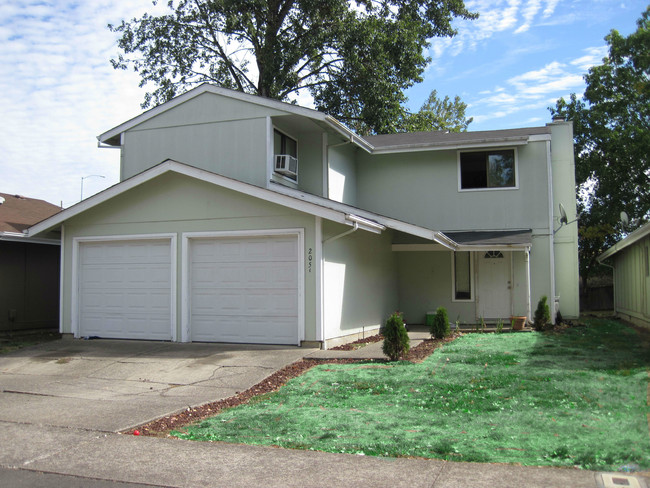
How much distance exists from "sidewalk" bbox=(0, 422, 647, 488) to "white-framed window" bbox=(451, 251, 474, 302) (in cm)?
1245

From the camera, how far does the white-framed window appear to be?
57.4ft

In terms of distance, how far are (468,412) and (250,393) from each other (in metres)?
3.25

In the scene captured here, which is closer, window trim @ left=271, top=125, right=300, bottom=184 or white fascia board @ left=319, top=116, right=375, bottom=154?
white fascia board @ left=319, top=116, right=375, bottom=154

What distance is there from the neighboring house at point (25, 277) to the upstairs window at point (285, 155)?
5847mm

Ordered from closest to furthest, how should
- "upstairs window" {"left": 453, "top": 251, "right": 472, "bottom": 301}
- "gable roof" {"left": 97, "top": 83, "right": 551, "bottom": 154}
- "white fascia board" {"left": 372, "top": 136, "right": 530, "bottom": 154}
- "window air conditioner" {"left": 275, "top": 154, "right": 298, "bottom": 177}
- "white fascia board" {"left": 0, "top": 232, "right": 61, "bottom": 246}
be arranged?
"white fascia board" {"left": 0, "top": 232, "right": 61, "bottom": 246}
"gable roof" {"left": 97, "top": 83, "right": 551, "bottom": 154}
"window air conditioner" {"left": 275, "top": 154, "right": 298, "bottom": 177}
"white fascia board" {"left": 372, "top": 136, "right": 530, "bottom": 154}
"upstairs window" {"left": 453, "top": 251, "right": 472, "bottom": 301}

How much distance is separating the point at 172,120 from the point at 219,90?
1.68 m

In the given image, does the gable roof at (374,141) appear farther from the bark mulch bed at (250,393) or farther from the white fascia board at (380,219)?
the bark mulch bed at (250,393)

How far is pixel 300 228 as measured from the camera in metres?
12.3

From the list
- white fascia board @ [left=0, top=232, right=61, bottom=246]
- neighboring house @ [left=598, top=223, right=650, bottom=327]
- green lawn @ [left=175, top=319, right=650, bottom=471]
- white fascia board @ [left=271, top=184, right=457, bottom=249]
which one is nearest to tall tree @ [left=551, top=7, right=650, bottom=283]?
neighboring house @ [left=598, top=223, right=650, bottom=327]

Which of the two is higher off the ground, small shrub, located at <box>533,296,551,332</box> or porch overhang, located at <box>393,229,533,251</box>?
porch overhang, located at <box>393,229,533,251</box>

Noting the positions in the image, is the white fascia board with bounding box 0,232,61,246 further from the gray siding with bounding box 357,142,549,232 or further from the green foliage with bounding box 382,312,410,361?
the green foliage with bounding box 382,312,410,361

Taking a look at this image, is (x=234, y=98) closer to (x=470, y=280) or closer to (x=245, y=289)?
(x=245, y=289)

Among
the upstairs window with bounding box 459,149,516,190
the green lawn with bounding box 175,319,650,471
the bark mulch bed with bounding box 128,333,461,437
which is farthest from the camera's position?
the upstairs window with bounding box 459,149,516,190

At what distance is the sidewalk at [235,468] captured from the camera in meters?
4.94
